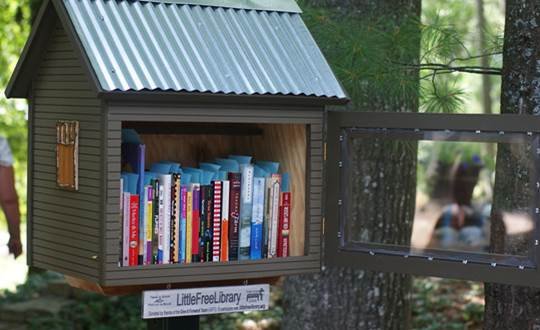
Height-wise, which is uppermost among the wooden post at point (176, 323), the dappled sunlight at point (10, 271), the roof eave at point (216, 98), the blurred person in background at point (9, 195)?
the roof eave at point (216, 98)

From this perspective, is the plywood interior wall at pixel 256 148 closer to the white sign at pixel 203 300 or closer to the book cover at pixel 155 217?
the white sign at pixel 203 300

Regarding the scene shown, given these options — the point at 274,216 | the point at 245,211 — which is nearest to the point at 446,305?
the point at 274,216

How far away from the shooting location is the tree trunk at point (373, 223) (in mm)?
5387

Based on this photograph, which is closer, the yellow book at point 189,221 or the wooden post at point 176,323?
the yellow book at point 189,221

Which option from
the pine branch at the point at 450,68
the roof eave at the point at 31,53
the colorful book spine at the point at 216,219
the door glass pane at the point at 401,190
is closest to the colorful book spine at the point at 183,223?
the colorful book spine at the point at 216,219

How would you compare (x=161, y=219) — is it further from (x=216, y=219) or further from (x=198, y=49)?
(x=198, y=49)

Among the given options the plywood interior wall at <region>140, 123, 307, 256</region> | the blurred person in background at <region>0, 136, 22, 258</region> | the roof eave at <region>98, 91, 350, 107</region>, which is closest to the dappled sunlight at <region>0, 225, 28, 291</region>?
the blurred person in background at <region>0, 136, 22, 258</region>

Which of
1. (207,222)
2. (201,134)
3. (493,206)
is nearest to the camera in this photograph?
(207,222)

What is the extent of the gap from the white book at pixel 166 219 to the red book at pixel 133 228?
3.9 inches

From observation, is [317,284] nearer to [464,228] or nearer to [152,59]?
[152,59]

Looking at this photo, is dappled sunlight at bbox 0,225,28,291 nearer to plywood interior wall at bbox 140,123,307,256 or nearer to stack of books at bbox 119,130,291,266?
plywood interior wall at bbox 140,123,307,256

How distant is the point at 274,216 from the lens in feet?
12.5

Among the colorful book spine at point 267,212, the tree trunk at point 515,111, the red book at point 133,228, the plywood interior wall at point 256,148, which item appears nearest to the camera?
the red book at point 133,228

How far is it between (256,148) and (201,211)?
0.67 meters
